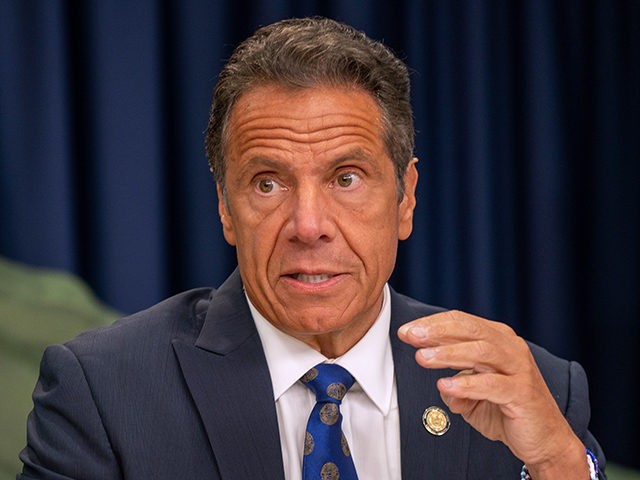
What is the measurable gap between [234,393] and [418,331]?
1.52 ft

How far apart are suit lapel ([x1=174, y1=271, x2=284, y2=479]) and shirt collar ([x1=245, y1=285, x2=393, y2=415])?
1.0 inches

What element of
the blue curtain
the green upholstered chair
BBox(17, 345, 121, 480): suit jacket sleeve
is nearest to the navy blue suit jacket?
BBox(17, 345, 121, 480): suit jacket sleeve

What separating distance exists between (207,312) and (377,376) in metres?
0.36

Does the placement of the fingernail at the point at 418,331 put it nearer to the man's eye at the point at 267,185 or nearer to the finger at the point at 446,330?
the finger at the point at 446,330

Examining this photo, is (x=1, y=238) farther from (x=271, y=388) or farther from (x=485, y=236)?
(x=485, y=236)

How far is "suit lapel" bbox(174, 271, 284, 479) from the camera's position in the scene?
72.2 inches

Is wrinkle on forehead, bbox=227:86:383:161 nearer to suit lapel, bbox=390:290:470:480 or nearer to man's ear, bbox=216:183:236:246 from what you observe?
man's ear, bbox=216:183:236:246

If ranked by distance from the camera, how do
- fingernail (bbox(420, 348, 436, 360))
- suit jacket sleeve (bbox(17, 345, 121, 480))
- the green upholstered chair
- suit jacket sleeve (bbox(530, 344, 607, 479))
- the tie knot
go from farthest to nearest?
the green upholstered chair, suit jacket sleeve (bbox(530, 344, 607, 479)), the tie knot, suit jacket sleeve (bbox(17, 345, 121, 480)), fingernail (bbox(420, 348, 436, 360))

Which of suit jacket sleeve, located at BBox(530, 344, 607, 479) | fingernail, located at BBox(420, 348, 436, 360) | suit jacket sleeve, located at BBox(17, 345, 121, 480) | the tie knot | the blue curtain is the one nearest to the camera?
fingernail, located at BBox(420, 348, 436, 360)

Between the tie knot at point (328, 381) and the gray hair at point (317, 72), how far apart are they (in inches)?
14.5

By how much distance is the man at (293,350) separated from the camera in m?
1.81

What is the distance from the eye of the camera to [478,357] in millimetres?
1626

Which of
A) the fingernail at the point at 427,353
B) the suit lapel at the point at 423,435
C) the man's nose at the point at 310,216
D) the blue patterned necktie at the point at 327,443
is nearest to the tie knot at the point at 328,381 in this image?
the blue patterned necktie at the point at 327,443

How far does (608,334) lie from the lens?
10.5ft
